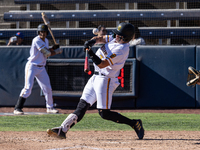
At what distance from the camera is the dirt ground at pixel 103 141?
12.0ft

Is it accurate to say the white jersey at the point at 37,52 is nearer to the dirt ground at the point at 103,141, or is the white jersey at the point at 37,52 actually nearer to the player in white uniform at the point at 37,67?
the player in white uniform at the point at 37,67

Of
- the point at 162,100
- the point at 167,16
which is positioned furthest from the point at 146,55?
the point at 167,16

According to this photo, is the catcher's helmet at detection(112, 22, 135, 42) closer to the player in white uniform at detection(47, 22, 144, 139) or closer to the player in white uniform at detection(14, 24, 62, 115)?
the player in white uniform at detection(47, 22, 144, 139)

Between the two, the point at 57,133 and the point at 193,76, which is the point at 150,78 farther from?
the point at 57,133

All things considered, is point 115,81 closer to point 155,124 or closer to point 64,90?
point 155,124

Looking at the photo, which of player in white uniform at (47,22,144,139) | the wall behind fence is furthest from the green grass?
player in white uniform at (47,22,144,139)

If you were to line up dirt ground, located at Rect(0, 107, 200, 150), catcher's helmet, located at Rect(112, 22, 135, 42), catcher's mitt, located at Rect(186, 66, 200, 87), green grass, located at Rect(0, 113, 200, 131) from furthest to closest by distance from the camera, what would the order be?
green grass, located at Rect(0, 113, 200, 131), catcher's mitt, located at Rect(186, 66, 200, 87), catcher's helmet, located at Rect(112, 22, 135, 42), dirt ground, located at Rect(0, 107, 200, 150)

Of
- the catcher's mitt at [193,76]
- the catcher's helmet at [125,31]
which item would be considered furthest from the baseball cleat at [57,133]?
the catcher's mitt at [193,76]

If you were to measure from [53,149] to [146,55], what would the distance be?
203 inches

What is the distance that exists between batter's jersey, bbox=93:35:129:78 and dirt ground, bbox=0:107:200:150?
85 centimetres

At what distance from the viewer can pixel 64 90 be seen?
8195mm

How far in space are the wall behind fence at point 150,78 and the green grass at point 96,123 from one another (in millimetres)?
1068

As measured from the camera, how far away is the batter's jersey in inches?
158

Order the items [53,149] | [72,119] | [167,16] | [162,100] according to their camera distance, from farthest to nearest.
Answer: [167,16]
[162,100]
[72,119]
[53,149]
